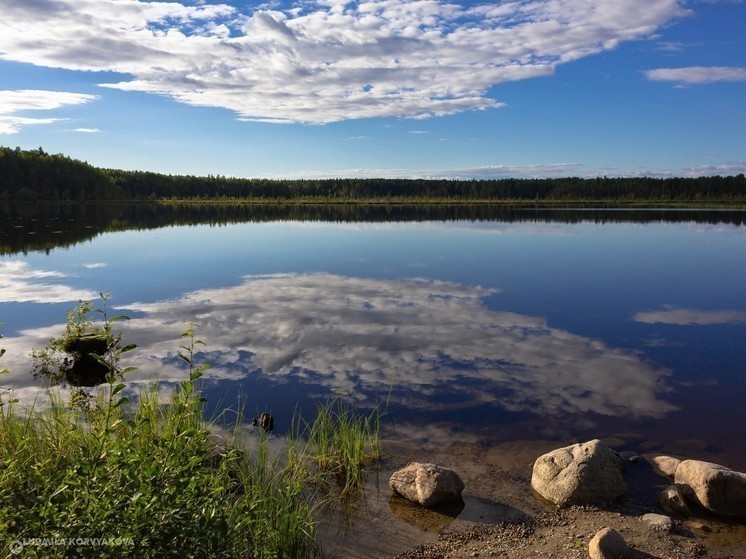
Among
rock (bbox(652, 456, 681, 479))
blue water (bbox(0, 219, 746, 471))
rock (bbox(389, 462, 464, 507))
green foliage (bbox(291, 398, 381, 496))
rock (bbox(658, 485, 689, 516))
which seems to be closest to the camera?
rock (bbox(658, 485, 689, 516))

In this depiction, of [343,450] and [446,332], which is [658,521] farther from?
[446,332]

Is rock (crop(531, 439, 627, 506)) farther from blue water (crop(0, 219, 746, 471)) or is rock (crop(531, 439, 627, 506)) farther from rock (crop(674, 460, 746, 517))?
blue water (crop(0, 219, 746, 471))

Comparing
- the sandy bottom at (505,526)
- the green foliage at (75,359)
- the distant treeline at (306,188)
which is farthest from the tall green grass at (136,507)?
the distant treeline at (306,188)

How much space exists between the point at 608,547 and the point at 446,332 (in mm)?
10847

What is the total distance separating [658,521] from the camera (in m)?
7.32

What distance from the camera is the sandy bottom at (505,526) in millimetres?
6832

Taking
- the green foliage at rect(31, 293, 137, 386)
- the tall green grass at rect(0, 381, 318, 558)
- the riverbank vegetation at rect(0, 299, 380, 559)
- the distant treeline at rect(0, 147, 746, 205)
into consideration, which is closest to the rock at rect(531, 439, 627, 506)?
the riverbank vegetation at rect(0, 299, 380, 559)

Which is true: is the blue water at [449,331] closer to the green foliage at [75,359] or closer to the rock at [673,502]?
the green foliage at [75,359]

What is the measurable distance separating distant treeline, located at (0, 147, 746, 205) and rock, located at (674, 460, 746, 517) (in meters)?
142

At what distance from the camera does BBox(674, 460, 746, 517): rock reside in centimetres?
761

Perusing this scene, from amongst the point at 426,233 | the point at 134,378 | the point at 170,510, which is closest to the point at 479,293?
the point at 134,378

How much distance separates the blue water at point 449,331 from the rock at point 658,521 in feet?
8.68

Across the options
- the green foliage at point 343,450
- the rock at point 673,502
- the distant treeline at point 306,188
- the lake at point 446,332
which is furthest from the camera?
the distant treeline at point 306,188

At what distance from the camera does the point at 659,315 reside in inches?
800
